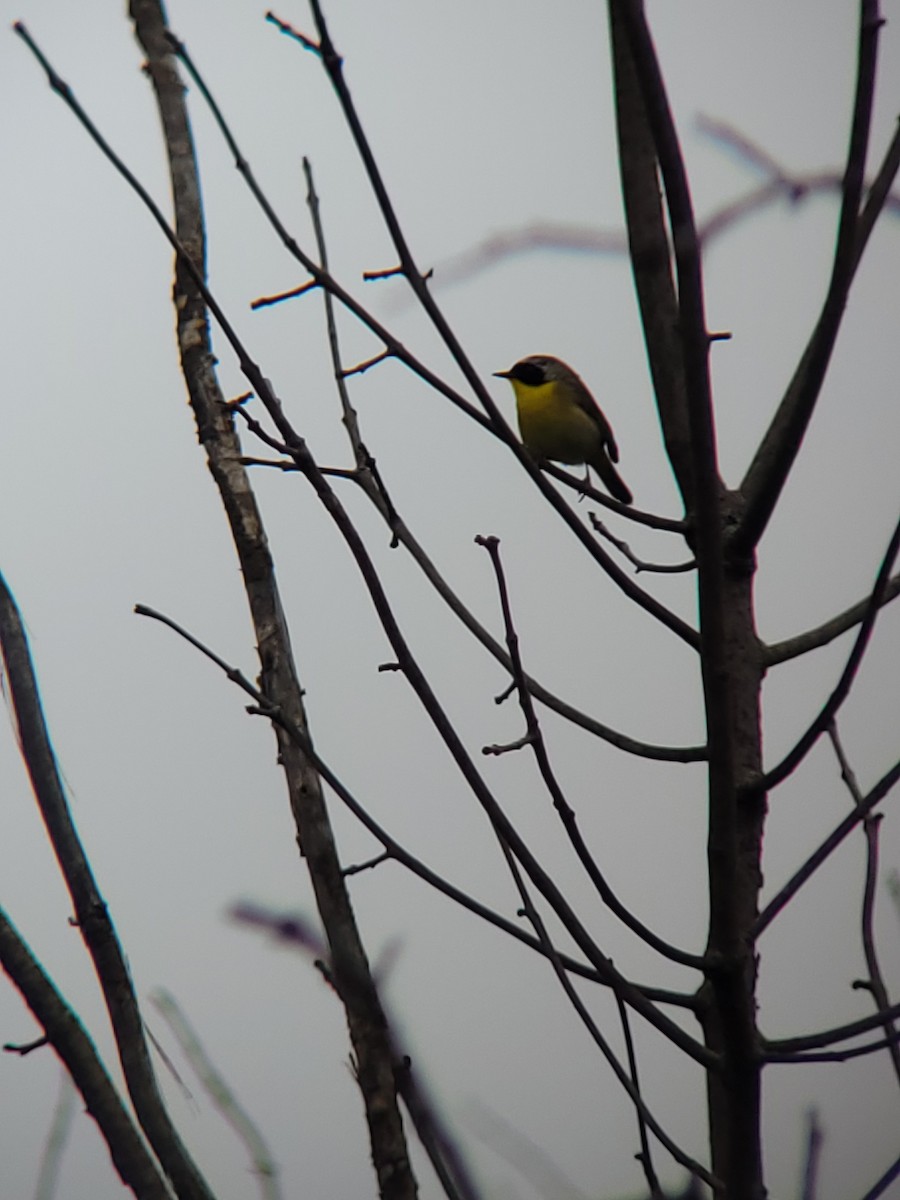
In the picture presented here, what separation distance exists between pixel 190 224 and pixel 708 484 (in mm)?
777

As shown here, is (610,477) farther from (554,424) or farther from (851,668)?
(851,668)

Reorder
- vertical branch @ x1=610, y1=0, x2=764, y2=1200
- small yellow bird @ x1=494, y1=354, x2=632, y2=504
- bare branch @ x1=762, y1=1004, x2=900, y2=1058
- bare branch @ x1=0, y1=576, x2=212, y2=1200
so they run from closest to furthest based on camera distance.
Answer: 1. vertical branch @ x1=610, y1=0, x2=764, y2=1200
2. bare branch @ x1=762, y1=1004, x2=900, y2=1058
3. bare branch @ x1=0, y1=576, x2=212, y2=1200
4. small yellow bird @ x1=494, y1=354, x2=632, y2=504

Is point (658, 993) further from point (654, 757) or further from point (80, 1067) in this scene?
point (80, 1067)

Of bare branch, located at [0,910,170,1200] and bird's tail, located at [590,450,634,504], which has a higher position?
bird's tail, located at [590,450,634,504]

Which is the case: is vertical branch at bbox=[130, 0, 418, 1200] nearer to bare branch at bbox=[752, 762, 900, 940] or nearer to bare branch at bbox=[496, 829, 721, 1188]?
bare branch at bbox=[496, 829, 721, 1188]

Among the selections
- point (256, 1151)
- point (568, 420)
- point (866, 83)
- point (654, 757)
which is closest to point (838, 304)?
point (866, 83)

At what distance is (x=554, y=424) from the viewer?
204 cm

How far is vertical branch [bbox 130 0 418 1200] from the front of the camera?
83 centimetres

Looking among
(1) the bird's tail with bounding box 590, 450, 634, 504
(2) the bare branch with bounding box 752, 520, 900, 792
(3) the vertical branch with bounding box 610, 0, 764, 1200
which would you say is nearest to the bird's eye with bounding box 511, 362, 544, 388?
(1) the bird's tail with bounding box 590, 450, 634, 504

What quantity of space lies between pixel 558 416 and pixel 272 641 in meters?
1.15

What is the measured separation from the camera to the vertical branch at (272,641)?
832 millimetres

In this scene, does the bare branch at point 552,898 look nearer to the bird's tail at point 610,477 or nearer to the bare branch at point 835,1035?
the bare branch at point 835,1035

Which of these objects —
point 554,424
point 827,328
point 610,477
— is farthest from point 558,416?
point 827,328

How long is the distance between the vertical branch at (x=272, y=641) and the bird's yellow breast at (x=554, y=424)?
0.94m
